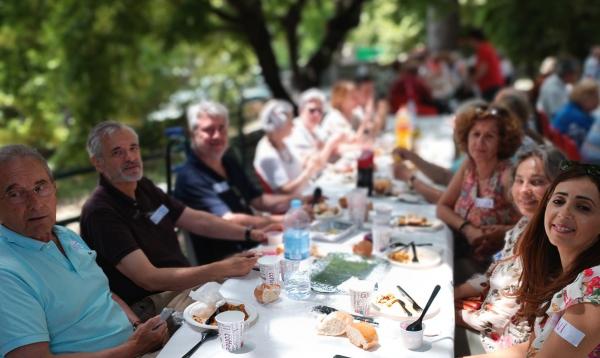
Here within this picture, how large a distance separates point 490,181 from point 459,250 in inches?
19.7

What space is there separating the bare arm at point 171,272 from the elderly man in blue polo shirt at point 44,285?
9.8 inches

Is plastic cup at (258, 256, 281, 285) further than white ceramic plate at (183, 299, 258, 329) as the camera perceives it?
Yes

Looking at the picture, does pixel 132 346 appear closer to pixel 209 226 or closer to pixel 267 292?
pixel 267 292

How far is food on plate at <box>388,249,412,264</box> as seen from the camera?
245 cm

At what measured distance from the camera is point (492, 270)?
240cm

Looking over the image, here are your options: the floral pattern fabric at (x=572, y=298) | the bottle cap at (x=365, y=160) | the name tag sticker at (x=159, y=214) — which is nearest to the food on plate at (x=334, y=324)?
the floral pattern fabric at (x=572, y=298)

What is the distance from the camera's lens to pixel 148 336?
6.31 ft

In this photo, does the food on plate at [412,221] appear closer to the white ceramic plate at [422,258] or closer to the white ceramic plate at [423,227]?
the white ceramic plate at [423,227]

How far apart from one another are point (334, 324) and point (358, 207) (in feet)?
4.24

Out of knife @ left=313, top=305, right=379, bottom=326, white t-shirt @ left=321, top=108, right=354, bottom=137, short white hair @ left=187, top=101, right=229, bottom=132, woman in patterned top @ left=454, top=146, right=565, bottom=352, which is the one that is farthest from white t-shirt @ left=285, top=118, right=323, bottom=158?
knife @ left=313, top=305, right=379, bottom=326

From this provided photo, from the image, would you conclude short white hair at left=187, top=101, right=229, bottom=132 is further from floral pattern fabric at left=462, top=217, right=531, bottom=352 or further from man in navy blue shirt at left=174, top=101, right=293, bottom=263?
floral pattern fabric at left=462, top=217, right=531, bottom=352

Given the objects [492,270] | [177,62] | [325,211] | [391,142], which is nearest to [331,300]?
[492,270]

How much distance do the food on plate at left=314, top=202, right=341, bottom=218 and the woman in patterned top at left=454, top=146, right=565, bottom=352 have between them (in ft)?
2.87

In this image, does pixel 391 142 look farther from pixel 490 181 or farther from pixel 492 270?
pixel 492 270
